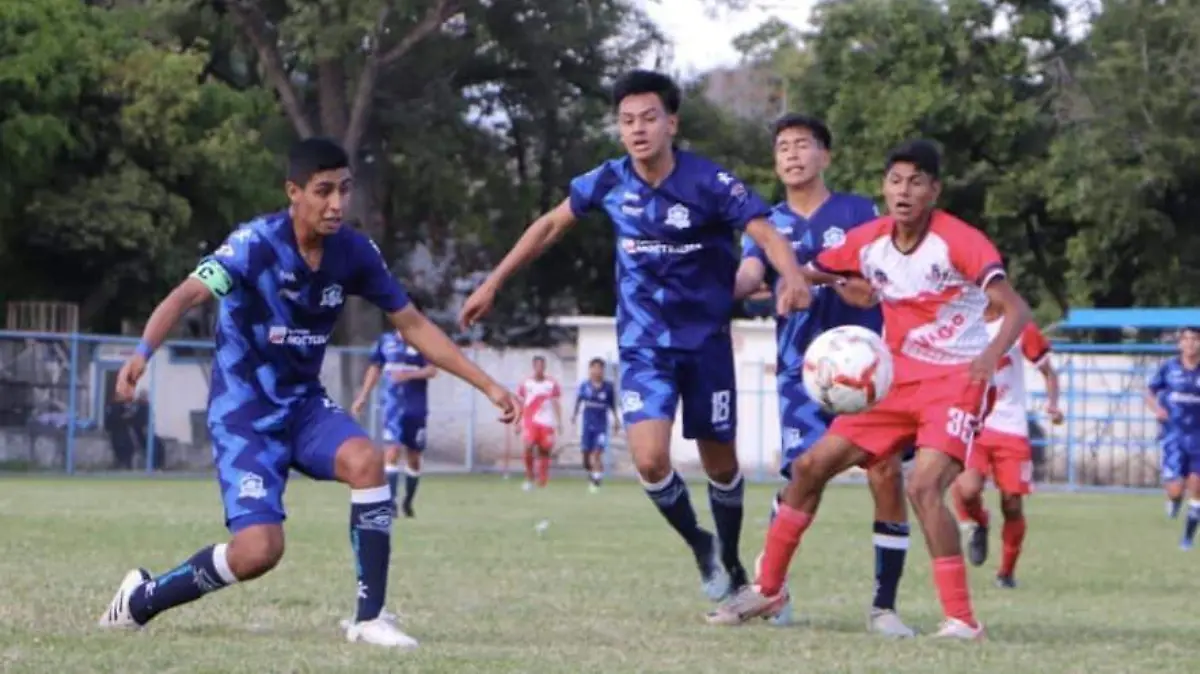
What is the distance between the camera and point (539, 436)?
33594mm

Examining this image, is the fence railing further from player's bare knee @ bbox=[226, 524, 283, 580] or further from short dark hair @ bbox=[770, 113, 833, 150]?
player's bare knee @ bbox=[226, 524, 283, 580]

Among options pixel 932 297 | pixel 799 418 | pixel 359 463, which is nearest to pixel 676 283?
pixel 799 418

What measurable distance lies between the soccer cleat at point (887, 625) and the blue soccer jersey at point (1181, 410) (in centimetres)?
1190

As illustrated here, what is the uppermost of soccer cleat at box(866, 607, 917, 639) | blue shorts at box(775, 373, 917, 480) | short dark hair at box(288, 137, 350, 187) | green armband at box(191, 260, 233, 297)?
short dark hair at box(288, 137, 350, 187)

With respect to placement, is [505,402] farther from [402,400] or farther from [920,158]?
[402,400]

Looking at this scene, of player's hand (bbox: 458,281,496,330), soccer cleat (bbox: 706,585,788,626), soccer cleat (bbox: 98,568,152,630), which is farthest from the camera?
soccer cleat (bbox: 706,585,788,626)

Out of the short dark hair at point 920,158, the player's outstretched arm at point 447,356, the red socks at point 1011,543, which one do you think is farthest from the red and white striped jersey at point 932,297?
the red socks at point 1011,543

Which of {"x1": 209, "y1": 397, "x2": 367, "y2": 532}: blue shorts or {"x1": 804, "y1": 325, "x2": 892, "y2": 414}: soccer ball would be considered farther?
{"x1": 804, "y1": 325, "x2": 892, "y2": 414}: soccer ball

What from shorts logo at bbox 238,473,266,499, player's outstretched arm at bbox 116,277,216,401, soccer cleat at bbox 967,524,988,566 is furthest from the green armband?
soccer cleat at bbox 967,524,988,566

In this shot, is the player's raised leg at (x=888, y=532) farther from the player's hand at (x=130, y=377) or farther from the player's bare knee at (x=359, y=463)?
the player's hand at (x=130, y=377)

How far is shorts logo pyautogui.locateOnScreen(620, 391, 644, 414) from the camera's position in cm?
984

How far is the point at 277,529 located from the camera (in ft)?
27.5

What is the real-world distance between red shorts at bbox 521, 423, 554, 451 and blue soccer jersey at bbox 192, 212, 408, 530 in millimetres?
24859

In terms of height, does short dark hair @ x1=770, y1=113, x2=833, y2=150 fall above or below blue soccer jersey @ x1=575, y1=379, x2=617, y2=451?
above
